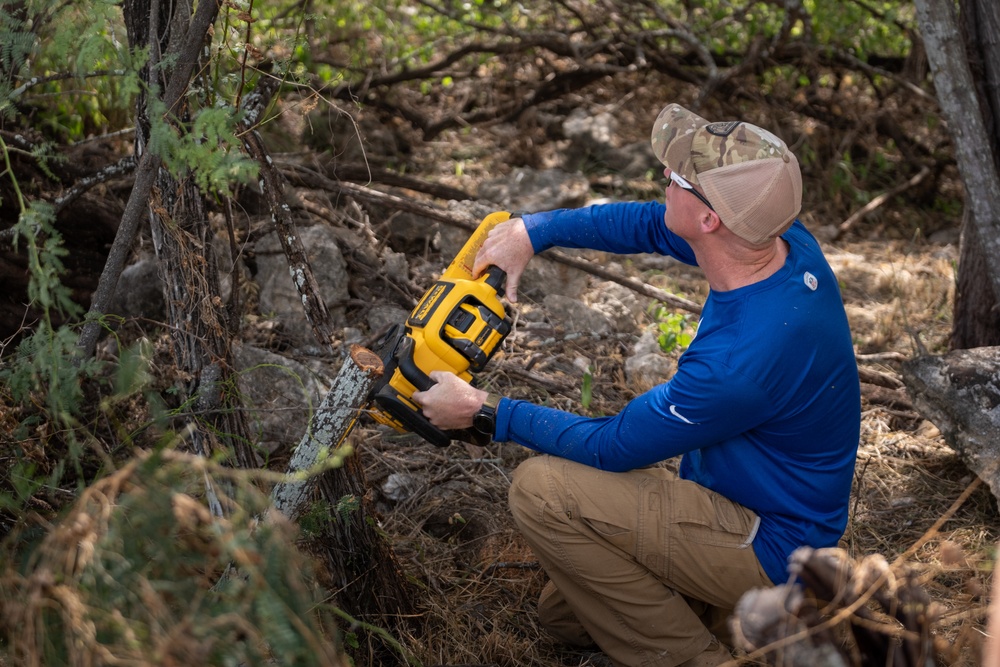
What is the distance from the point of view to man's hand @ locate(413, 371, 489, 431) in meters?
2.48

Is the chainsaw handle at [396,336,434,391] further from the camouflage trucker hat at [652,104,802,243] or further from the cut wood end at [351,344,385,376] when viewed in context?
the camouflage trucker hat at [652,104,802,243]

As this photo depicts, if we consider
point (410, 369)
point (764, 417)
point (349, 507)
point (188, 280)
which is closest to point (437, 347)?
point (410, 369)

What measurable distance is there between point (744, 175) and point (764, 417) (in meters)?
0.65

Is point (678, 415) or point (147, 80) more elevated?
point (147, 80)

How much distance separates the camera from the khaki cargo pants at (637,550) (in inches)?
99.8

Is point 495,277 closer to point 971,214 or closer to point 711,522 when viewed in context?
point 711,522

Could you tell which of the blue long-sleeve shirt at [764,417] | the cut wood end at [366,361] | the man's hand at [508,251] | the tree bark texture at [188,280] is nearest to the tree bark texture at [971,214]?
the blue long-sleeve shirt at [764,417]

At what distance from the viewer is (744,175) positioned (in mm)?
2328

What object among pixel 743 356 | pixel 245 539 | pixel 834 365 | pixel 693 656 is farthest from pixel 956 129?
pixel 245 539

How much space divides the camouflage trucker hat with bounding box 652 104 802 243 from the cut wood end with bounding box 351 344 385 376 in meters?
1.00

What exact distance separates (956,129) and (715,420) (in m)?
2.33

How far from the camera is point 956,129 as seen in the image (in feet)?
12.4

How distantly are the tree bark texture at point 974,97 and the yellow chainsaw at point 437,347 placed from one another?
7.80 feet

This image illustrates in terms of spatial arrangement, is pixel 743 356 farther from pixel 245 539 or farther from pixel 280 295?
pixel 280 295
